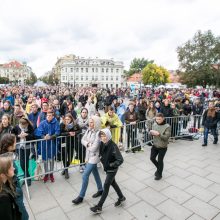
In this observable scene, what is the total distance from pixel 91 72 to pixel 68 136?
97.2m

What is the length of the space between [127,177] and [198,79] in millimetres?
36967

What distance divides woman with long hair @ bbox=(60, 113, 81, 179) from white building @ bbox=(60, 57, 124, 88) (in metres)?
93.3

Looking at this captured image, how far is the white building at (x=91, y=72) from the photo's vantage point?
325ft

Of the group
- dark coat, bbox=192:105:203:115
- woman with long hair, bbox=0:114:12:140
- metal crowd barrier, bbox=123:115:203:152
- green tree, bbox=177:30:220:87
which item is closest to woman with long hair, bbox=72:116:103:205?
woman with long hair, bbox=0:114:12:140

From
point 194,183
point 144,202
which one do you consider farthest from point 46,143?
point 194,183

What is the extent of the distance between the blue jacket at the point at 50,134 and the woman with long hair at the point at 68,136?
0.22 meters

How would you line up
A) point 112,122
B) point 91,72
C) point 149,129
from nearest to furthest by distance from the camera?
point 112,122, point 149,129, point 91,72

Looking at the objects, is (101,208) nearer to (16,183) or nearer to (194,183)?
(16,183)

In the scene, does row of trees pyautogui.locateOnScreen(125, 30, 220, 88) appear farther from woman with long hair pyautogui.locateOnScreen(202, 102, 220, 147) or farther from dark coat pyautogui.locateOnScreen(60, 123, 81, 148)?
dark coat pyautogui.locateOnScreen(60, 123, 81, 148)

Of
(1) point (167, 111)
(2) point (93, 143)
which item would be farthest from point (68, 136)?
(1) point (167, 111)

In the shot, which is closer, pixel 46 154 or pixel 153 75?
pixel 46 154

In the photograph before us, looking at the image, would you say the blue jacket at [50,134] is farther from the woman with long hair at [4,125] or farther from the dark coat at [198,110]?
the dark coat at [198,110]

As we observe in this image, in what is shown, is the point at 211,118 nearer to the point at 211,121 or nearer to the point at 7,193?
the point at 211,121

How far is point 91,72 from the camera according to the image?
330 feet
